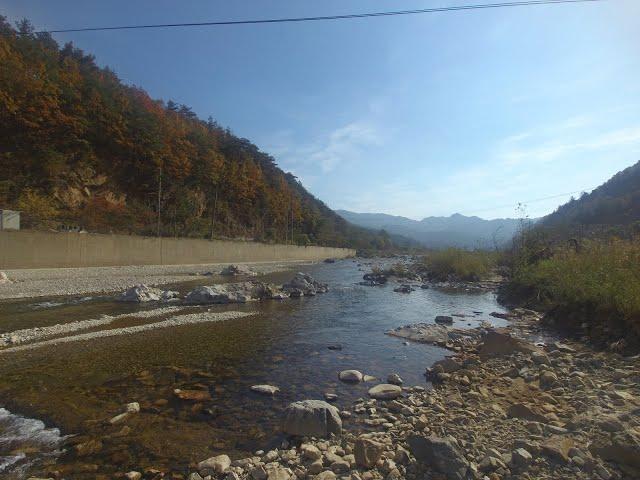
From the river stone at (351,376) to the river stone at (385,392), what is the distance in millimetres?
531

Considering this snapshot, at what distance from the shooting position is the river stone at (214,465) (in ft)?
12.3

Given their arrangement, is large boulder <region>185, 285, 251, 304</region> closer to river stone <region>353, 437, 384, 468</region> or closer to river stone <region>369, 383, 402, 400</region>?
river stone <region>369, 383, 402, 400</region>

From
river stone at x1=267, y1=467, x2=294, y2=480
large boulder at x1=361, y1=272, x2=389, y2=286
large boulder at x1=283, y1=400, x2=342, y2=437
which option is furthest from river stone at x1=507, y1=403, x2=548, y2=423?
large boulder at x1=361, y1=272, x2=389, y2=286

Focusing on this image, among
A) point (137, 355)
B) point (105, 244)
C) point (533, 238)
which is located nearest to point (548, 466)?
point (137, 355)

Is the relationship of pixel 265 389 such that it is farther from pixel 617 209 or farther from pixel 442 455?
pixel 617 209

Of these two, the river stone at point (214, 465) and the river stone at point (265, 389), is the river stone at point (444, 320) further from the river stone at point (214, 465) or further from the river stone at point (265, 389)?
the river stone at point (214, 465)

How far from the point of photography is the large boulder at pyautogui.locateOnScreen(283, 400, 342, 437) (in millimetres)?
4500

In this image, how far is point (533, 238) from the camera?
67.8 feet

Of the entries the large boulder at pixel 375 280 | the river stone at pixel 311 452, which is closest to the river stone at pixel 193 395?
the river stone at pixel 311 452

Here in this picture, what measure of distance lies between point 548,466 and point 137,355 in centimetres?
726

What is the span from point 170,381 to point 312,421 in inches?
120

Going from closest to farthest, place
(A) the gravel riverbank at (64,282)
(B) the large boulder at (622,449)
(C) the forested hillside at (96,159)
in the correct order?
(B) the large boulder at (622,449) < (A) the gravel riverbank at (64,282) < (C) the forested hillside at (96,159)

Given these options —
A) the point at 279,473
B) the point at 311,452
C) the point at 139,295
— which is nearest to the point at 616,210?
the point at 139,295

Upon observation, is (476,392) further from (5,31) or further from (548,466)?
(5,31)
